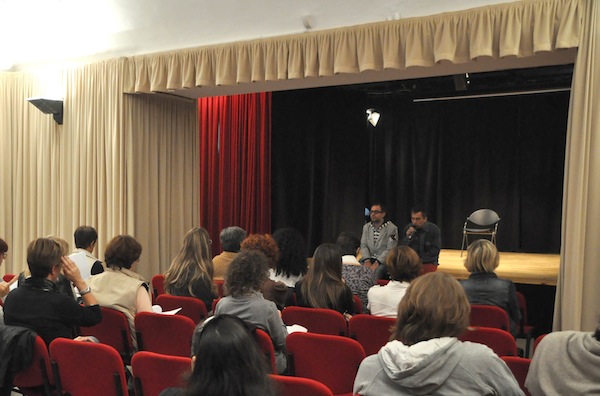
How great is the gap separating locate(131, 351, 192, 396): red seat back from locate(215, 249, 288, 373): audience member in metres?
0.70

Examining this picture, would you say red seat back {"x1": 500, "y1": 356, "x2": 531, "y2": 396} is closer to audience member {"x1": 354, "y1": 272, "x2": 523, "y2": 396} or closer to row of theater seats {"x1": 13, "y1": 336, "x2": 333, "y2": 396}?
audience member {"x1": 354, "y1": 272, "x2": 523, "y2": 396}

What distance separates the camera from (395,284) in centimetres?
382

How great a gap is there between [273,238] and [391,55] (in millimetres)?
2106

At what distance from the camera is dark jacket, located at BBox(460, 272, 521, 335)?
426cm

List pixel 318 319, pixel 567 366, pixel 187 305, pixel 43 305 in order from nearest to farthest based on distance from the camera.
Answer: pixel 567 366
pixel 43 305
pixel 318 319
pixel 187 305

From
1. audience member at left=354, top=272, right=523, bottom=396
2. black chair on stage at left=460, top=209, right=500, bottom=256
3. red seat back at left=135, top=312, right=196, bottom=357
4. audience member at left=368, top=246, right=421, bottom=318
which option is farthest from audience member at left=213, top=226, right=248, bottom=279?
black chair on stage at left=460, top=209, right=500, bottom=256

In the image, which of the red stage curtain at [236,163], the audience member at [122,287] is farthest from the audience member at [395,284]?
the red stage curtain at [236,163]

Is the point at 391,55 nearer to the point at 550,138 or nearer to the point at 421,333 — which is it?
the point at 421,333

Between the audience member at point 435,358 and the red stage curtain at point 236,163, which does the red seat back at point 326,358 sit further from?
the red stage curtain at point 236,163

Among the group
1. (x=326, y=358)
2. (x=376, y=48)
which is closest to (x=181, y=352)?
(x=326, y=358)

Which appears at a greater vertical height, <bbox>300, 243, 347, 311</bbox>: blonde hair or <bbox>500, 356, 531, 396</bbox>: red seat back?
<bbox>300, 243, 347, 311</bbox>: blonde hair

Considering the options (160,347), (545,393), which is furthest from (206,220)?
(545,393)

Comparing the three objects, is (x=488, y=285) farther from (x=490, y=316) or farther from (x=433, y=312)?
(x=433, y=312)

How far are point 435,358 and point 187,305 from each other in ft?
8.23
